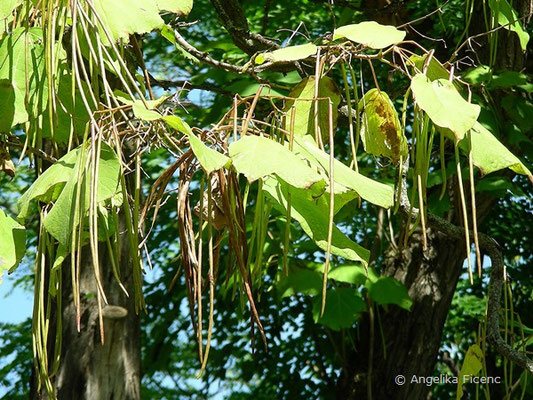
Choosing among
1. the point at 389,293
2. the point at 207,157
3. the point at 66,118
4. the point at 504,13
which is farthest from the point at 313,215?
the point at 389,293

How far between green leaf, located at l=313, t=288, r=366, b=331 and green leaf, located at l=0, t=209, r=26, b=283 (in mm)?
1762

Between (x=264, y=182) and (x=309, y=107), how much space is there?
0.58 feet

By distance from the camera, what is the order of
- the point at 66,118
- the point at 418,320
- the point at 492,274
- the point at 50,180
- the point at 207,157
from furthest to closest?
the point at 418,320
the point at 492,274
the point at 66,118
the point at 50,180
the point at 207,157

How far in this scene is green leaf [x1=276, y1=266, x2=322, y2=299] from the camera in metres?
2.65

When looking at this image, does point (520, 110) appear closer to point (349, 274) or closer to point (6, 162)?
point (349, 274)

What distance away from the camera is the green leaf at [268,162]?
77 cm

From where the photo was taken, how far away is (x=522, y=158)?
264 cm

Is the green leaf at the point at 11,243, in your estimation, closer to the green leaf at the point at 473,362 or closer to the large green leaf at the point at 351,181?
the large green leaf at the point at 351,181

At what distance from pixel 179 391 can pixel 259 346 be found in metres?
0.66

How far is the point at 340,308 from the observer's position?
8.82ft

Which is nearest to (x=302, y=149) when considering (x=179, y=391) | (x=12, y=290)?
→ (x=179, y=391)

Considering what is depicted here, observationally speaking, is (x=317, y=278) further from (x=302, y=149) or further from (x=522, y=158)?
(x=302, y=149)

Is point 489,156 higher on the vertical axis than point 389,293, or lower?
lower

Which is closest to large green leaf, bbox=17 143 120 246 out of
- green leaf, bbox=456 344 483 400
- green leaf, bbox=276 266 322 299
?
green leaf, bbox=456 344 483 400
